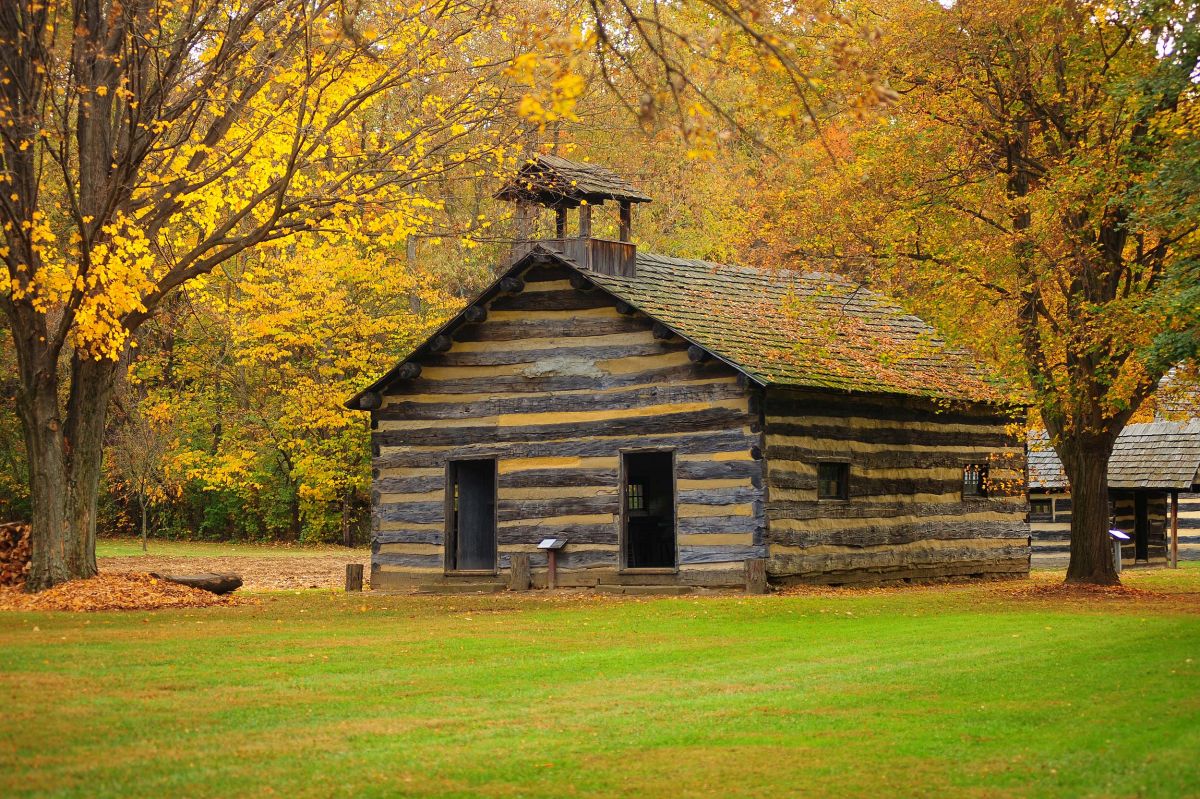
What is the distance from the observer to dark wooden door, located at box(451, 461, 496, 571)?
976 inches

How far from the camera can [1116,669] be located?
12.0 metres

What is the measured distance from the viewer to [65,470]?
19.6 meters

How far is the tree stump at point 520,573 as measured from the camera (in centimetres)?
2327

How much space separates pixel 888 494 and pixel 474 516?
7.39 metres

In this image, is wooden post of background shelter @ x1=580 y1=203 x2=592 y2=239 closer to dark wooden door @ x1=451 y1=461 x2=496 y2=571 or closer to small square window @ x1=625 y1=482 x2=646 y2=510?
dark wooden door @ x1=451 y1=461 x2=496 y2=571

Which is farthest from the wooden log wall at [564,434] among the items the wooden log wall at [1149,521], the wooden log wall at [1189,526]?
the wooden log wall at [1189,526]

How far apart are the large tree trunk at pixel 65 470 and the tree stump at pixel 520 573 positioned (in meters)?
6.66

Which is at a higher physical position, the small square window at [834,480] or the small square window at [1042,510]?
the small square window at [834,480]

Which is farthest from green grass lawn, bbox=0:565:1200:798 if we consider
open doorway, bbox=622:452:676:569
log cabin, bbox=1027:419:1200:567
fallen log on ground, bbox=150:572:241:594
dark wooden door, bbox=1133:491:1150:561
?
dark wooden door, bbox=1133:491:1150:561

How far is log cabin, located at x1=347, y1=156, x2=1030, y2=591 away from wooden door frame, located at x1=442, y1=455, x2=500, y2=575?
36 millimetres

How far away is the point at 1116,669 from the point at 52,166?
21399mm

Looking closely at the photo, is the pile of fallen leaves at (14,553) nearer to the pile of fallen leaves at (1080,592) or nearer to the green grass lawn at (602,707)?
the green grass lawn at (602,707)

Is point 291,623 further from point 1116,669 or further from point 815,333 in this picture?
point 815,333

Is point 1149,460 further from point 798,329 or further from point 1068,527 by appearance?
point 798,329
